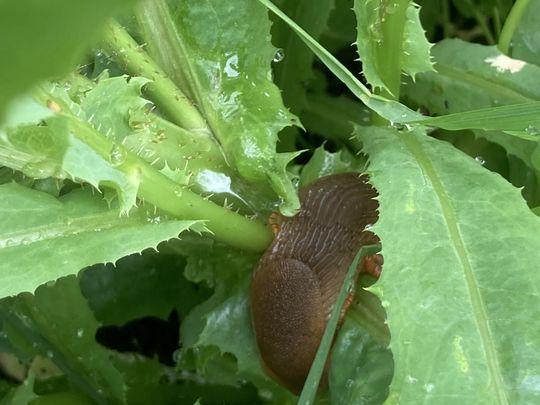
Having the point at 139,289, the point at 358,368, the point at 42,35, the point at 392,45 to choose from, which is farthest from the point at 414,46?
the point at 42,35

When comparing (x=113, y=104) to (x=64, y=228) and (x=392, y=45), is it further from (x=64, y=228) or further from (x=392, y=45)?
(x=392, y=45)

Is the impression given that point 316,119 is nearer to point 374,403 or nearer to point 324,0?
point 324,0

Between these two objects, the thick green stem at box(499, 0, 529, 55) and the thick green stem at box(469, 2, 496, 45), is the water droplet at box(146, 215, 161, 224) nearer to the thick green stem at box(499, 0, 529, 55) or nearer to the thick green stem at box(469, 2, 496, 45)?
the thick green stem at box(499, 0, 529, 55)

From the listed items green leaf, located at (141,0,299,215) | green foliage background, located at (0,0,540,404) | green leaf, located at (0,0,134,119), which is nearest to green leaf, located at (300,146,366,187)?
green foliage background, located at (0,0,540,404)

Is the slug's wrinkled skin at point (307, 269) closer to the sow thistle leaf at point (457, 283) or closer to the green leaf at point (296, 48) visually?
the sow thistle leaf at point (457, 283)

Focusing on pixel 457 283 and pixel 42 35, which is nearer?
pixel 42 35

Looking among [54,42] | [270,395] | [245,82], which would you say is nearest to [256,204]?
[245,82]
